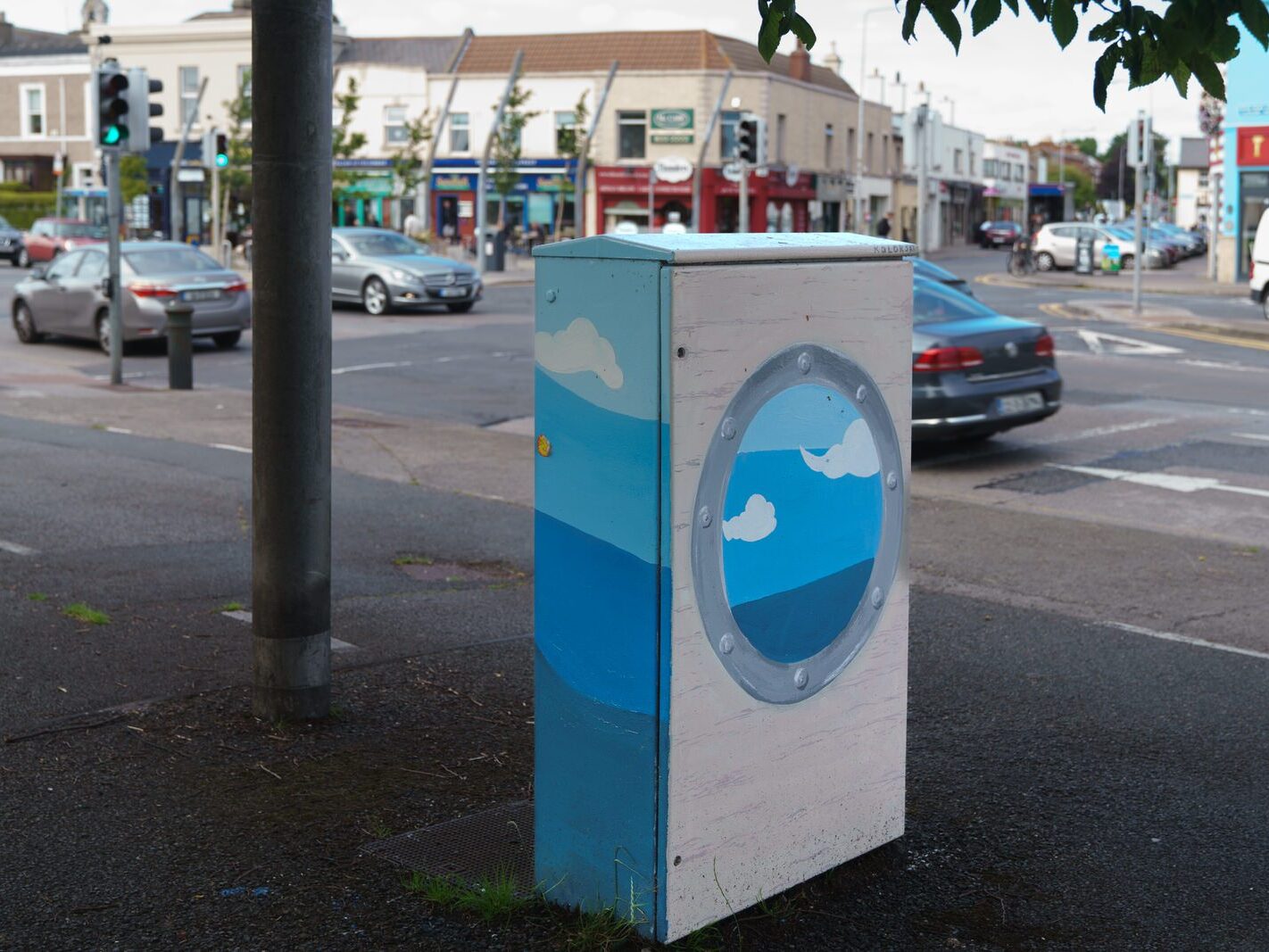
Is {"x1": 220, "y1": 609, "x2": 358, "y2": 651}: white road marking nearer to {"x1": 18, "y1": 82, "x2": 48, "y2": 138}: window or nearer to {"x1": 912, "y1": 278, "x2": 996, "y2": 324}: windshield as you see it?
{"x1": 912, "y1": 278, "x2": 996, "y2": 324}: windshield

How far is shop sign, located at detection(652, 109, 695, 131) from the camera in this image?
63.9 meters

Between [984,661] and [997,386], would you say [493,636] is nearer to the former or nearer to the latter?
[984,661]

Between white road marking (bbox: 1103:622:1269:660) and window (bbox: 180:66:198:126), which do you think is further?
window (bbox: 180:66:198:126)

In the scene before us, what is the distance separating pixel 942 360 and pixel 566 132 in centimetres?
5145

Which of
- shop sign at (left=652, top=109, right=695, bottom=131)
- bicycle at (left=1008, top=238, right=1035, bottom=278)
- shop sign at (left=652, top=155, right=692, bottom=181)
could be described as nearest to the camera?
shop sign at (left=652, top=155, right=692, bottom=181)

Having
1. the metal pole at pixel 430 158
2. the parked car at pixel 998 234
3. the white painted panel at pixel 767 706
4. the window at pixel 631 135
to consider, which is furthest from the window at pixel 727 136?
the white painted panel at pixel 767 706

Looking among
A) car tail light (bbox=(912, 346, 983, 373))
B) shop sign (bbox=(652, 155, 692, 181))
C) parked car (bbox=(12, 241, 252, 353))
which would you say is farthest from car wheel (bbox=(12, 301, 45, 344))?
shop sign (bbox=(652, 155, 692, 181))

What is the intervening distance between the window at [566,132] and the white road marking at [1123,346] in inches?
1525

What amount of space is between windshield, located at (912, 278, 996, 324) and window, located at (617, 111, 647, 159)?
174 feet

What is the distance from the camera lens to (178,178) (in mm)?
61531

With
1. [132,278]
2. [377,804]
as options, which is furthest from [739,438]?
[132,278]

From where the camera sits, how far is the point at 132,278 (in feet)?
71.3

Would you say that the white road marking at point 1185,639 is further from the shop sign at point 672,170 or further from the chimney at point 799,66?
the chimney at point 799,66

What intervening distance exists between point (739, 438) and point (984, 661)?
3190mm
